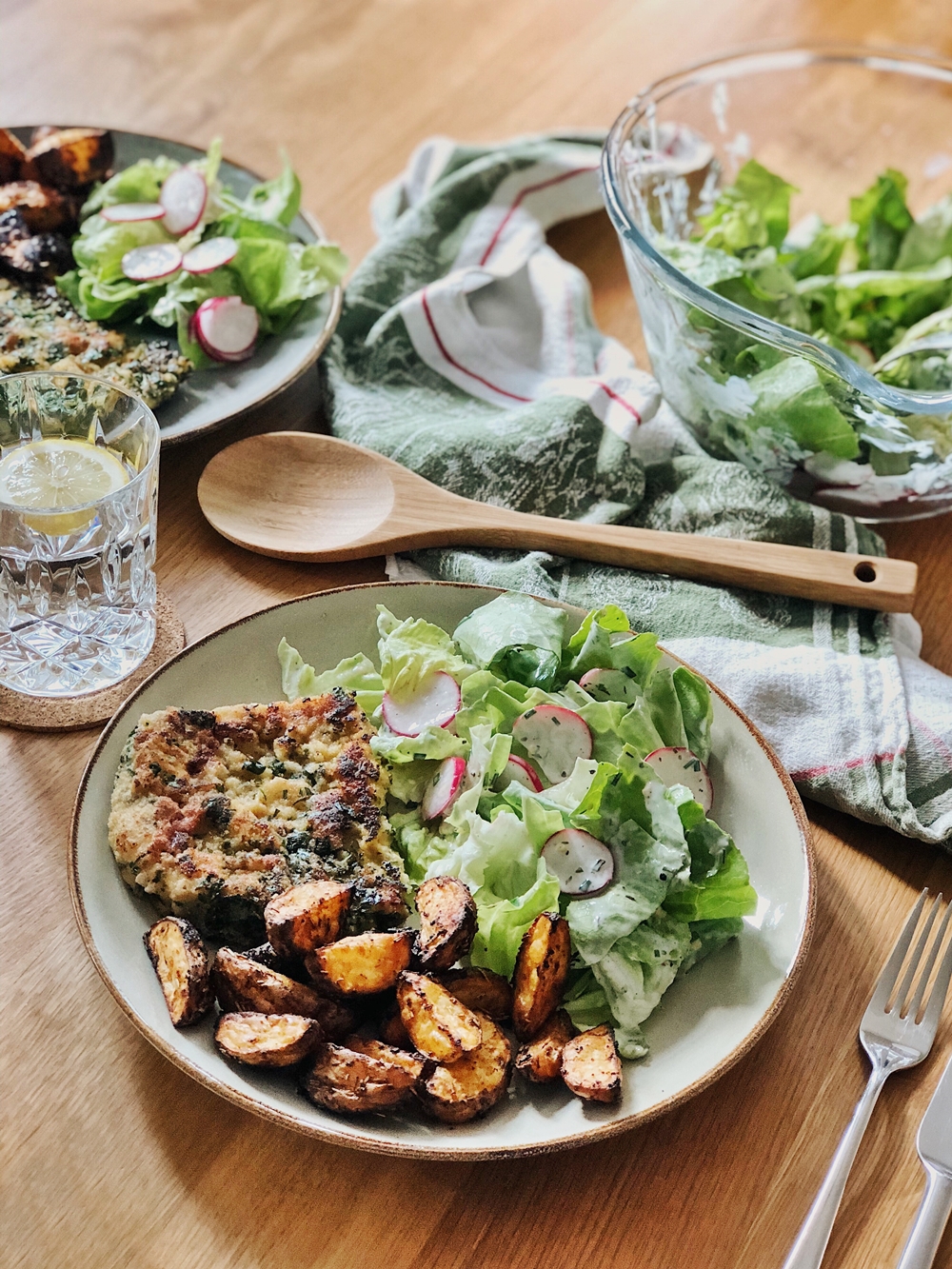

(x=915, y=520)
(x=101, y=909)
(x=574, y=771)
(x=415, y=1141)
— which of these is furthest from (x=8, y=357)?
(x=915, y=520)

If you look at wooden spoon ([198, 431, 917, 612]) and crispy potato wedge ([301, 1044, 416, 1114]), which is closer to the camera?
crispy potato wedge ([301, 1044, 416, 1114])

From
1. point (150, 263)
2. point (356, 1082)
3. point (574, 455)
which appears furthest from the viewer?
point (150, 263)

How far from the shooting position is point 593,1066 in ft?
3.45

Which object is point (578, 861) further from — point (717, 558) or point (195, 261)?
point (195, 261)

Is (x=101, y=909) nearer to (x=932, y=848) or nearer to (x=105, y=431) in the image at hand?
(x=105, y=431)

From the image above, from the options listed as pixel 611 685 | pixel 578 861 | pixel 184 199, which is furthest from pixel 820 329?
pixel 578 861

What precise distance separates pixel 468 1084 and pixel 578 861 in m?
0.25

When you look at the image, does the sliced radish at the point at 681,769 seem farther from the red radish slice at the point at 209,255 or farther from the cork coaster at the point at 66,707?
the red radish slice at the point at 209,255

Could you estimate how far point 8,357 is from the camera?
5.45 ft

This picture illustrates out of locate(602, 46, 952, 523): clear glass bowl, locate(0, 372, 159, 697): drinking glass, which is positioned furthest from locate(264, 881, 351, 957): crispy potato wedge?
locate(602, 46, 952, 523): clear glass bowl

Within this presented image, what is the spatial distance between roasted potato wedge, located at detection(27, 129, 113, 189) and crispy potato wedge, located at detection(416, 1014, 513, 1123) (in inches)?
61.2

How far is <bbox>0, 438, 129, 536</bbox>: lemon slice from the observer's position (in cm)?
132

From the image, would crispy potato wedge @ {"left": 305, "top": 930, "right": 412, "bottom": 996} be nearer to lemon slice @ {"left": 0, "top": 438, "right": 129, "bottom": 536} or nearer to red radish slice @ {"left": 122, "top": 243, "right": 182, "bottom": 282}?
lemon slice @ {"left": 0, "top": 438, "right": 129, "bottom": 536}

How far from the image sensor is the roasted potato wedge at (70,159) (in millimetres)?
1973
